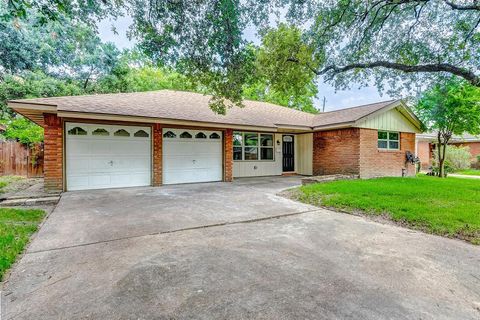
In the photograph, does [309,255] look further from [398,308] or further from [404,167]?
[404,167]

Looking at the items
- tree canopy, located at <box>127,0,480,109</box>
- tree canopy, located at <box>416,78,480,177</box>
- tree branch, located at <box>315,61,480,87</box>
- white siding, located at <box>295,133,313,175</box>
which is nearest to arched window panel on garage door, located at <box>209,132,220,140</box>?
tree canopy, located at <box>127,0,480,109</box>

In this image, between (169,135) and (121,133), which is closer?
(121,133)

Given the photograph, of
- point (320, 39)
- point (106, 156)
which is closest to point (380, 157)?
point (320, 39)

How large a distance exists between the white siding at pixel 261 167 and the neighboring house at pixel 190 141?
0.05 m

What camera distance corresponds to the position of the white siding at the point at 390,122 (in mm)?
11578

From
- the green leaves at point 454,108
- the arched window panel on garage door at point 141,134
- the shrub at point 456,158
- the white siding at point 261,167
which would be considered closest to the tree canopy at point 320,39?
the arched window panel on garage door at point 141,134

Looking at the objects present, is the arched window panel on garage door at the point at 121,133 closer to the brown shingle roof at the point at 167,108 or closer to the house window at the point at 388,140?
the brown shingle roof at the point at 167,108

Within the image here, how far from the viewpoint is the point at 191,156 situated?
10.3 meters

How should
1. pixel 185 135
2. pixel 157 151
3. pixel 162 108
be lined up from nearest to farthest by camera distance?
pixel 157 151 < pixel 162 108 < pixel 185 135

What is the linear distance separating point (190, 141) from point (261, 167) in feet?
15.0

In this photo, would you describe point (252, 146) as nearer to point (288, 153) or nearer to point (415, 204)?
point (288, 153)

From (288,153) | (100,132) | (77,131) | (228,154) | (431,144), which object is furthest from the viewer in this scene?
(431,144)

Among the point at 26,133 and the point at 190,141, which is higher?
the point at 26,133

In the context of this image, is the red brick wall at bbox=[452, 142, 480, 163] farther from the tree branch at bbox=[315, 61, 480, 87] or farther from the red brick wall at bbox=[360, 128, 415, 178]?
the tree branch at bbox=[315, 61, 480, 87]
